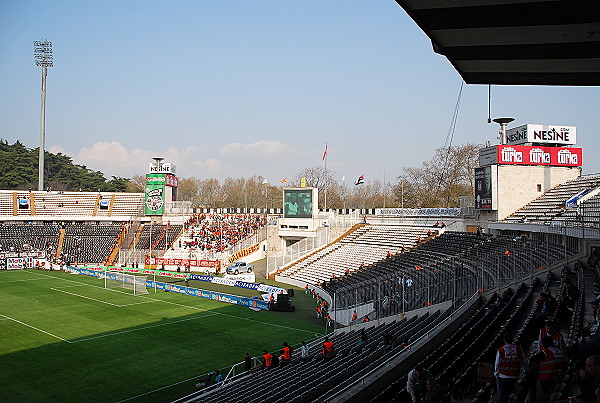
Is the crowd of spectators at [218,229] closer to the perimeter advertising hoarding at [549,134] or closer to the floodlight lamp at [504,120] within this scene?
the floodlight lamp at [504,120]

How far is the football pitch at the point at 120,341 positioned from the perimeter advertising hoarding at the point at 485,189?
15471 millimetres

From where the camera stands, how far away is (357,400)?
10.0m

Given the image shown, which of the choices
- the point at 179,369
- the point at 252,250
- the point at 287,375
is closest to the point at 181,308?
the point at 179,369

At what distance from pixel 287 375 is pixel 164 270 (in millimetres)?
35974

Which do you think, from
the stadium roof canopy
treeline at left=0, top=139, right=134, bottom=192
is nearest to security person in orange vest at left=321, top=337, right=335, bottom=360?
the stadium roof canopy

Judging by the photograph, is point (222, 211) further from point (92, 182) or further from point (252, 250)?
point (92, 182)

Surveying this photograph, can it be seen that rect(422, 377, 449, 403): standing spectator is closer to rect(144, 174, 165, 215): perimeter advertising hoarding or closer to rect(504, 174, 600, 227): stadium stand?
rect(504, 174, 600, 227): stadium stand

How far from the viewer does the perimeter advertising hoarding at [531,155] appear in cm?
3450

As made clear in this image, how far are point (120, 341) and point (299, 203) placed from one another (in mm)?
27796

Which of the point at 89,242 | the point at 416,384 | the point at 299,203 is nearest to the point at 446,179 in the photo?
the point at 299,203

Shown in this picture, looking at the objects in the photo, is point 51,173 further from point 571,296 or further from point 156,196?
point 571,296

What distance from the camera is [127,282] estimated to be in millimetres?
39094

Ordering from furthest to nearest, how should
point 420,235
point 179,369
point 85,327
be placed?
point 420,235
point 85,327
point 179,369

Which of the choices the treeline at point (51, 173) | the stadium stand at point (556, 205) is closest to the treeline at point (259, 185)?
the treeline at point (51, 173)
